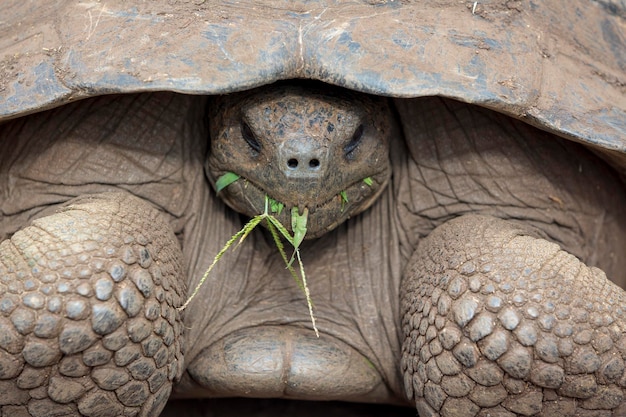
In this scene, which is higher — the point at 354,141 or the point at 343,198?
the point at 354,141

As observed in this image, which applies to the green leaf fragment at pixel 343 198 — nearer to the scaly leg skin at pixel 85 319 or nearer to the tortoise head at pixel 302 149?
the tortoise head at pixel 302 149

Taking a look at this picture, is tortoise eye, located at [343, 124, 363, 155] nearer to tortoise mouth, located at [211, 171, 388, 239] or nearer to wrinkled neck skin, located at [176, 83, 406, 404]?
wrinkled neck skin, located at [176, 83, 406, 404]

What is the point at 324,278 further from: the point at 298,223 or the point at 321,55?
the point at 321,55

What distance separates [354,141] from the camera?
8.94 feet

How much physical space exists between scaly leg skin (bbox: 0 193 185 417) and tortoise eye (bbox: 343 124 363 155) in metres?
0.68

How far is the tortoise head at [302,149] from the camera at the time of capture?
8.29 ft

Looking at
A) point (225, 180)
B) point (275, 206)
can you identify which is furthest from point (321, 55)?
point (225, 180)

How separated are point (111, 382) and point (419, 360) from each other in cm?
91

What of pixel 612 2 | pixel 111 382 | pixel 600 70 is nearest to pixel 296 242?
pixel 111 382

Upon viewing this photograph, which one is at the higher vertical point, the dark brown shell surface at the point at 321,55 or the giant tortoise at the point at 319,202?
the dark brown shell surface at the point at 321,55

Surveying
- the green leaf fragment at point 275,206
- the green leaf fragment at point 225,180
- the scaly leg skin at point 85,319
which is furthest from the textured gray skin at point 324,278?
the green leaf fragment at point 275,206

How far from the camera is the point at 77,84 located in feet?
7.97

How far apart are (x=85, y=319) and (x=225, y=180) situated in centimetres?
76

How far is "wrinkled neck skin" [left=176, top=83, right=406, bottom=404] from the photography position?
2.75 metres
